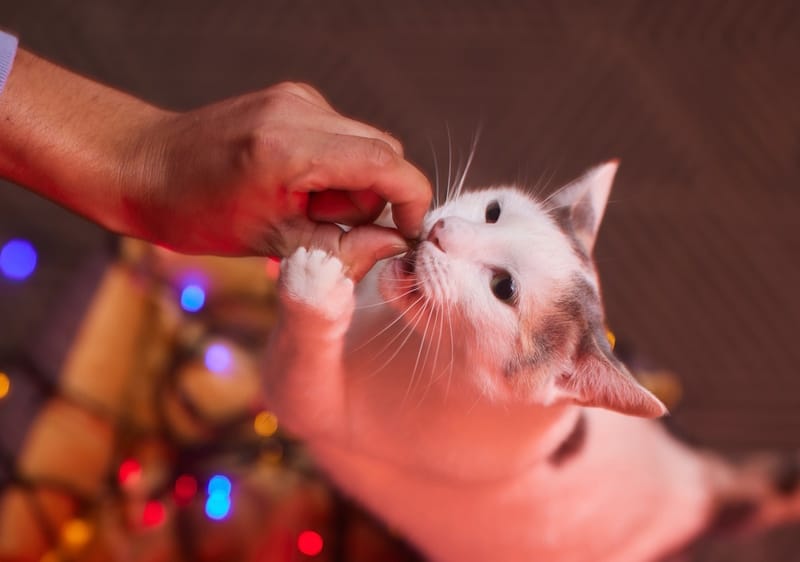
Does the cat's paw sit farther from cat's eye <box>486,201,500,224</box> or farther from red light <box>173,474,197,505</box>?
red light <box>173,474,197,505</box>

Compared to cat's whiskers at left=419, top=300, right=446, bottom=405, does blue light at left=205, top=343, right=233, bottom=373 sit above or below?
below

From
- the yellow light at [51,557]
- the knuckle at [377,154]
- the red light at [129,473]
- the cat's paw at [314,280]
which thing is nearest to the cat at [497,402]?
the cat's paw at [314,280]

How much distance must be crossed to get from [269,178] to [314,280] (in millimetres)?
108

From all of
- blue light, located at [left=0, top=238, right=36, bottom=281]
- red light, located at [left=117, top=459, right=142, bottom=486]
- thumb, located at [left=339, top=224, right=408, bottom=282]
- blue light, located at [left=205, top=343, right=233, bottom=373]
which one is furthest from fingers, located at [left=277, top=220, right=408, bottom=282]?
blue light, located at [left=0, top=238, right=36, bottom=281]

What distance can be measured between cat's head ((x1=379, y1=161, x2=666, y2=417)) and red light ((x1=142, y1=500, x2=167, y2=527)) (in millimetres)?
612

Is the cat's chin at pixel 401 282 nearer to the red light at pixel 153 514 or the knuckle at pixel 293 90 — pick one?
the knuckle at pixel 293 90

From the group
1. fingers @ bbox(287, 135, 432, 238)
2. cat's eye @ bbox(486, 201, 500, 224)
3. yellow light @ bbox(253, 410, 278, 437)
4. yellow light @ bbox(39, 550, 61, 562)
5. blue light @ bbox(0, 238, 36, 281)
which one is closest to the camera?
fingers @ bbox(287, 135, 432, 238)

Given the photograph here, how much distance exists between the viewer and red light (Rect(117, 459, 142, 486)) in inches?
52.5

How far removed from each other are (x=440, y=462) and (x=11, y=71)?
2.26 feet

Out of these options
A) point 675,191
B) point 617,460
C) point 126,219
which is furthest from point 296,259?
point 675,191

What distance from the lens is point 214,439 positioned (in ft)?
4.50

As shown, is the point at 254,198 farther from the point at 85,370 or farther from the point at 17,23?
the point at 17,23

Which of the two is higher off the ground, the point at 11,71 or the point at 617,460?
the point at 11,71

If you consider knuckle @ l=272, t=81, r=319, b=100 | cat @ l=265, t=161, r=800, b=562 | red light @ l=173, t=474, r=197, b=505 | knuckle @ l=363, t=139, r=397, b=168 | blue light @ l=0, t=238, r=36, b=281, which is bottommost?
blue light @ l=0, t=238, r=36, b=281
